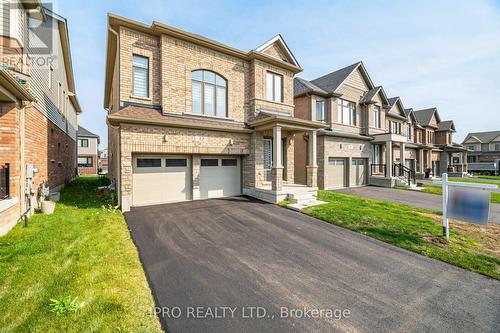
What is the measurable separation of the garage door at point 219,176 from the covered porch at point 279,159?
1.03 m

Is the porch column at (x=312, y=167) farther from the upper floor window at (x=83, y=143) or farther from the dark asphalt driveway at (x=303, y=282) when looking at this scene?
the upper floor window at (x=83, y=143)

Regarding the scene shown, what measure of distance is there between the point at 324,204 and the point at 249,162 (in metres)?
4.55


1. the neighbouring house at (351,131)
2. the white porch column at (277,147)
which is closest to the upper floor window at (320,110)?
the neighbouring house at (351,131)

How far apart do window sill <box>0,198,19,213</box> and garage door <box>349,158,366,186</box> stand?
62.5 feet

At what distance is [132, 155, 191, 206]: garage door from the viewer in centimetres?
971

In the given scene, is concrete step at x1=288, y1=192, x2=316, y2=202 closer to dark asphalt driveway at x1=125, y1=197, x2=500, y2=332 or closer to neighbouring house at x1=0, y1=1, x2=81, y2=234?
dark asphalt driveway at x1=125, y1=197, x2=500, y2=332

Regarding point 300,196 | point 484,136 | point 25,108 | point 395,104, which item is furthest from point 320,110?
point 484,136

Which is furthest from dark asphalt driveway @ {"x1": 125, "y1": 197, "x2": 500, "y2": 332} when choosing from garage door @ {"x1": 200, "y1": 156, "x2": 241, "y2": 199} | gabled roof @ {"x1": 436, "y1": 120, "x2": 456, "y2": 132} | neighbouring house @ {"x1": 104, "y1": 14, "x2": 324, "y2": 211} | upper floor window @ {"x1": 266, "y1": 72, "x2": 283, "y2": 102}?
gabled roof @ {"x1": 436, "y1": 120, "x2": 456, "y2": 132}

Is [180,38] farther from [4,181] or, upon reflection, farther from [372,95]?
[372,95]

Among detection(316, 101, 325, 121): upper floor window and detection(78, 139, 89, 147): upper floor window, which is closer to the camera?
detection(316, 101, 325, 121): upper floor window

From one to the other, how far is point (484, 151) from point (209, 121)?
68.3 metres

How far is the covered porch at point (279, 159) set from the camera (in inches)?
432

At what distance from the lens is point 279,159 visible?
36.2 ft

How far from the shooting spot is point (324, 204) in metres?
10.7
